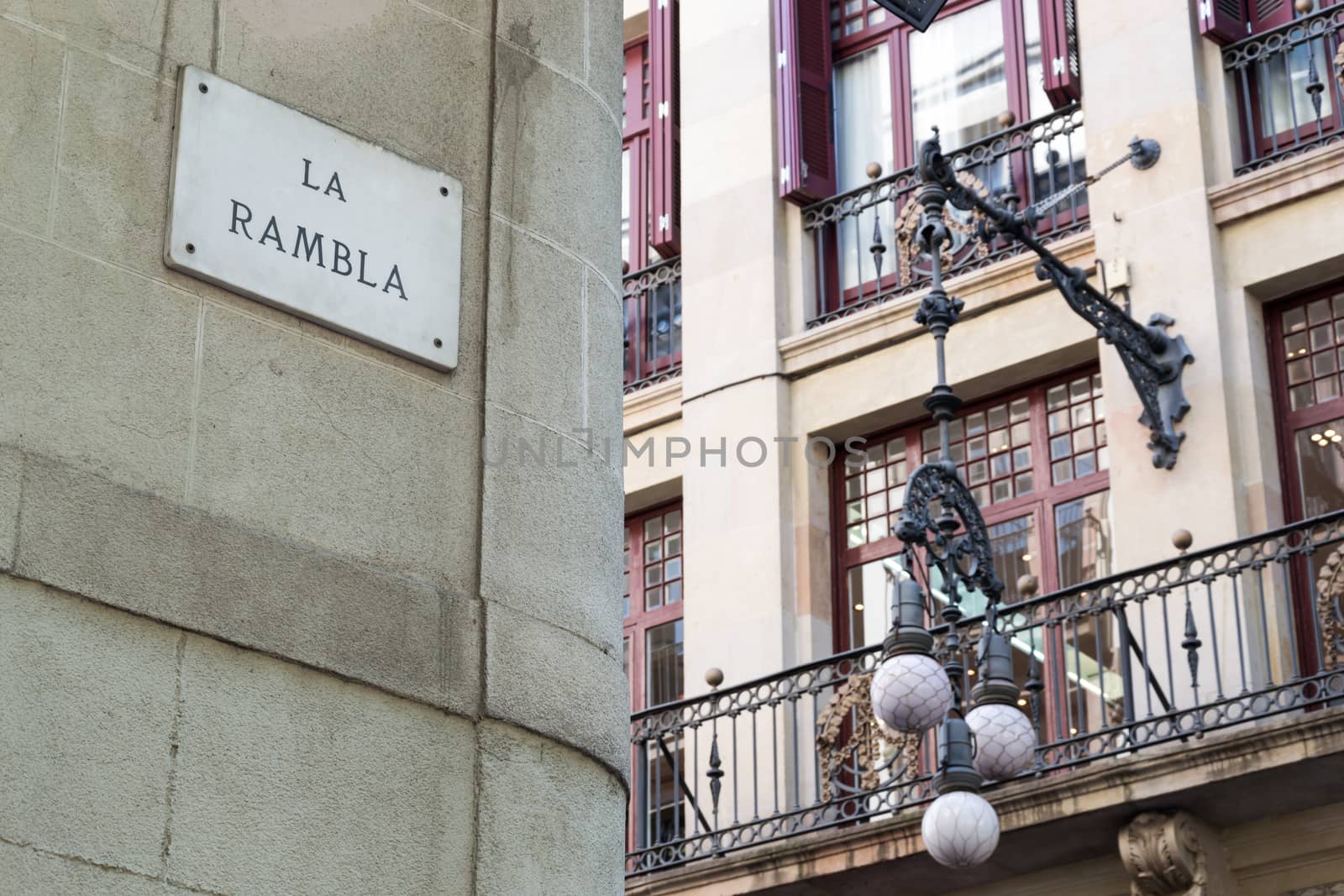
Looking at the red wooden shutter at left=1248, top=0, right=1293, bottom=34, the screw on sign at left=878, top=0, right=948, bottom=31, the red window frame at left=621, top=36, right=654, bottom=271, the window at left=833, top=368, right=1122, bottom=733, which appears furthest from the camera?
the red window frame at left=621, top=36, right=654, bottom=271

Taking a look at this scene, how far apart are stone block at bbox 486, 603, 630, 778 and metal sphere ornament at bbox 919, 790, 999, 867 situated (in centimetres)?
604

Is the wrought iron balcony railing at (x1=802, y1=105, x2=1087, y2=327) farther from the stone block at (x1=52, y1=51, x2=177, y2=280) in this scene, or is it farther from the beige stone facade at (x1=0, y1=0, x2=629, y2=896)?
the stone block at (x1=52, y1=51, x2=177, y2=280)

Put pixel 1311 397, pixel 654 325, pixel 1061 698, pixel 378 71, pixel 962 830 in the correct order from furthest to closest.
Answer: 1. pixel 654 325
2. pixel 1311 397
3. pixel 1061 698
4. pixel 962 830
5. pixel 378 71

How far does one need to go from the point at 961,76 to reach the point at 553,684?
40.9 ft

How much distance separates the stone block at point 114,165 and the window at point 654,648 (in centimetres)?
1105

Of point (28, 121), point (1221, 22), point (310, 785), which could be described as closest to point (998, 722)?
point (1221, 22)

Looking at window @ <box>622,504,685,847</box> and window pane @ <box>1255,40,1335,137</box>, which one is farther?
window @ <box>622,504,685,847</box>

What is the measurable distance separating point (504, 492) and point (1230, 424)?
31.5 ft

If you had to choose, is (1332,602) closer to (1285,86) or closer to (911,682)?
(911,682)

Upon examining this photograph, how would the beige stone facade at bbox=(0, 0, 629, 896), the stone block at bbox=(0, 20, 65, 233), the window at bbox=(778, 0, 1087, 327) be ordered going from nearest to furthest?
the beige stone facade at bbox=(0, 0, 629, 896), the stone block at bbox=(0, 20, 65, 233), the window at bbox=(778, 0, 1087, 327)

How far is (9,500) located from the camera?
5738 mm

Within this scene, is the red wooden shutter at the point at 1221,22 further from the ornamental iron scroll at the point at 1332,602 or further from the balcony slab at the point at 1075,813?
the balcony slab at the point at 1075,813

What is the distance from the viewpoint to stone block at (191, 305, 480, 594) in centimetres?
631

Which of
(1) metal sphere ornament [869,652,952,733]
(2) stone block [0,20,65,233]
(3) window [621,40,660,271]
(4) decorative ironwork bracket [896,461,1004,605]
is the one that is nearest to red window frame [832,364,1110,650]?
(4) decorative ironwork bracket [896,461,1004,605]
